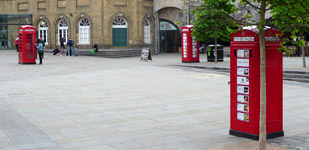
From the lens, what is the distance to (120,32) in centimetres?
3678

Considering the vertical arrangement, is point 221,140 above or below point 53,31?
below

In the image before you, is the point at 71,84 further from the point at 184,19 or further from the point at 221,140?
the point at 184,19

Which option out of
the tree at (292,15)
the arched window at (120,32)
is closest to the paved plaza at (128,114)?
the tree at (292,15)

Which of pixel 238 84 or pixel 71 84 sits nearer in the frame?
pixel 238 84

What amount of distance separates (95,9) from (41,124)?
27.4 m

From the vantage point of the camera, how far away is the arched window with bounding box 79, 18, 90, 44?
3678 centimetres

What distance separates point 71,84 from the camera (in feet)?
53.3

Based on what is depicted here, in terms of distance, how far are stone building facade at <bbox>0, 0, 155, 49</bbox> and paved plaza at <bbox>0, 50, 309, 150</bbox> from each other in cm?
1831

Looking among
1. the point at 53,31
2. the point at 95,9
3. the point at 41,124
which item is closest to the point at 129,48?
the point at 95,9

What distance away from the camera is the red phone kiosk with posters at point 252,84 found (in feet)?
25.1

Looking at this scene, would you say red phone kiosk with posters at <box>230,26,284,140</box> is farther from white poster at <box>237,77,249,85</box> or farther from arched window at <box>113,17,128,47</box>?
arched window at <box>113,17,128,47</box>

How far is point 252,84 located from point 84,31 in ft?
99.8

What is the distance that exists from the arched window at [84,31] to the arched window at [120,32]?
7.28 feet

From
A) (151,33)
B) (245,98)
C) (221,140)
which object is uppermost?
(151,33)
